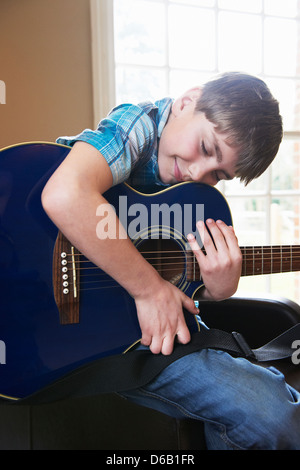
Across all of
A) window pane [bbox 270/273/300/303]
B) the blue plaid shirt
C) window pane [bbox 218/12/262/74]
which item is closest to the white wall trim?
window pane [bbox 218/12/262/74]

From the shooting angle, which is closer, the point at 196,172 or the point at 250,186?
the point at 196,172

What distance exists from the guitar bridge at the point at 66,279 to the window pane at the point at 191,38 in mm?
1333

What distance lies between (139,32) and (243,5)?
1.88 ft

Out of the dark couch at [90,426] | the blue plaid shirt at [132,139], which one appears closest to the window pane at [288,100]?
the blue plaid shirt at [132,139]

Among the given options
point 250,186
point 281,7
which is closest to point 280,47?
point 281,7

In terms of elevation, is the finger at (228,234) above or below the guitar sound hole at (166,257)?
above

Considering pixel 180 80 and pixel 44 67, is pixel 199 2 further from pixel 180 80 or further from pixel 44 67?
pixel 44 67

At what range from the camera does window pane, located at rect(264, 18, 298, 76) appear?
186 centimetres

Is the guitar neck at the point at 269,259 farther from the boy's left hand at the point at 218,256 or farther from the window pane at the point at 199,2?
the window pane at the point at 199,2

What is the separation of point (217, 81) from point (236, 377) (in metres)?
0.61

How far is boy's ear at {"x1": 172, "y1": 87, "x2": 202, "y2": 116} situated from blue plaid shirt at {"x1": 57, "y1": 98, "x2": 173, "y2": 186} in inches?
0.6

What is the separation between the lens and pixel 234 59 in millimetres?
1806

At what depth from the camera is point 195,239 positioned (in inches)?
31.8

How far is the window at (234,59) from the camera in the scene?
1649 millimetres
